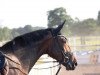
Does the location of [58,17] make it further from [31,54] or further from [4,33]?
[31,54]

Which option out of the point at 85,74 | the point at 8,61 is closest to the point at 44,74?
the point at 85,74

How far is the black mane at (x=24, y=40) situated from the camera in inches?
229

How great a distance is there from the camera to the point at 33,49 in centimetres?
609

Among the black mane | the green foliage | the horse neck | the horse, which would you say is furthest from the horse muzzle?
the green foliage

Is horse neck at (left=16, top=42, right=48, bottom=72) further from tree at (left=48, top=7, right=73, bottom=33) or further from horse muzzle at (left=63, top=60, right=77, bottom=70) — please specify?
tree at (left=48, top=7, right=73, bottom=33)

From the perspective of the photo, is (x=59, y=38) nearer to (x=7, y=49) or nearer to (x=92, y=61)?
(x=7, y=49)

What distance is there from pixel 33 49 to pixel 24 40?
0.78ft

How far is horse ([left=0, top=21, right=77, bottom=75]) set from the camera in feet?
19.0

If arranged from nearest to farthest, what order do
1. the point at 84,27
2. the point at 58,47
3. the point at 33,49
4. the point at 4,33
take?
the point at 33,49
the point at 58,47
the point at 4,33
the point at 84,27

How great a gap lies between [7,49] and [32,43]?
1.56 ft

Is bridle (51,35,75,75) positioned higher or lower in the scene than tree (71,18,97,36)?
higher

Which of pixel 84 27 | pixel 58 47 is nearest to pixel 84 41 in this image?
pixel 58 47

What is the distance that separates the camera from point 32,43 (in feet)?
19.9

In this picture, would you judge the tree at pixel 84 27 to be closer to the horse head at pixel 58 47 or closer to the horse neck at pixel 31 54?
the horse head at pixel 58 47
